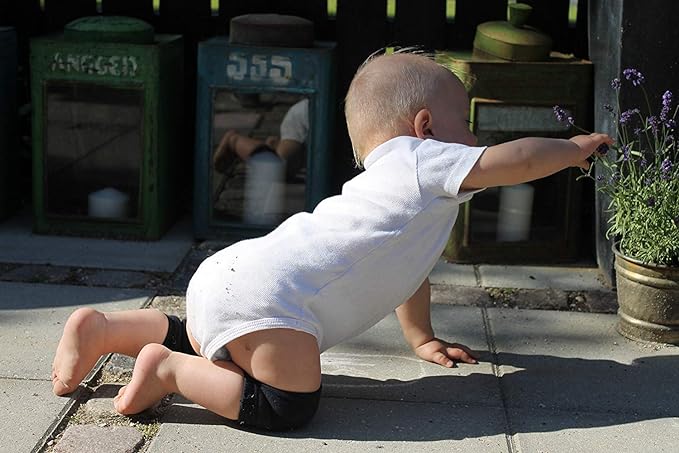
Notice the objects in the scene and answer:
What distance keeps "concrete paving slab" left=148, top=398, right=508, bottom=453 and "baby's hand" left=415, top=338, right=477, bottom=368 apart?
273 millimetres

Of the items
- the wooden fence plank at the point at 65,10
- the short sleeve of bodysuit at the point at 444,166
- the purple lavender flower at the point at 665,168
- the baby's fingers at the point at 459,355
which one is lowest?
the baby's fingers at the point at 459,355

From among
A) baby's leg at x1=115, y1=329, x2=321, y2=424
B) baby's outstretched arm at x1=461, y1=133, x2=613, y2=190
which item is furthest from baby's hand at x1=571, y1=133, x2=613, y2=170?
baby's leg at x1=115, y1=329, x2=321, y2=424

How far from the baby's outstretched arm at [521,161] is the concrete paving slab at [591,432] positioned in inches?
25.5

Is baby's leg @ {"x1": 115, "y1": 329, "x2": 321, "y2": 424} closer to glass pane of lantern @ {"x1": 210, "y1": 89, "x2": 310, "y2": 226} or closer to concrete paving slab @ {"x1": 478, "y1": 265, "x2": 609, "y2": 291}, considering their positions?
concrete paving slab @ {"x1": 478, "y1": 265, "x2": 609, "y2": 291}

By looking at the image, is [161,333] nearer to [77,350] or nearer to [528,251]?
[77,350]

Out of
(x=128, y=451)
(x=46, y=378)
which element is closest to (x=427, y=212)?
(x=128, y=451)

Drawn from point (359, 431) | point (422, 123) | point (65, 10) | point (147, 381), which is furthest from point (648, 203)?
point (65, 10)

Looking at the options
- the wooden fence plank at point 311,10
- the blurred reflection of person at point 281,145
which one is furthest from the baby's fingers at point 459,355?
the wooden fence plank at point 311,10

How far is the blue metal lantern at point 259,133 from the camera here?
4387 millimetres

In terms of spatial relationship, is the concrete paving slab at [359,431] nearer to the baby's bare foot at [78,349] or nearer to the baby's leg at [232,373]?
the baby's leg at [232,373]

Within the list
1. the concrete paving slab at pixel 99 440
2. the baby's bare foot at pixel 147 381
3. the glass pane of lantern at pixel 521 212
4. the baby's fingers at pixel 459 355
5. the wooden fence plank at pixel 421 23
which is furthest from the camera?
the wooden fence plank at pixel 421 23

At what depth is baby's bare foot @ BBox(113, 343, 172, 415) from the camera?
2.87 meters

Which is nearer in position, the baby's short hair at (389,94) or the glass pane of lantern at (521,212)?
the baby's short hair at (389,94)

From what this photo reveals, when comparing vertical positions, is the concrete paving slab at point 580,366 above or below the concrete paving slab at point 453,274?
above
